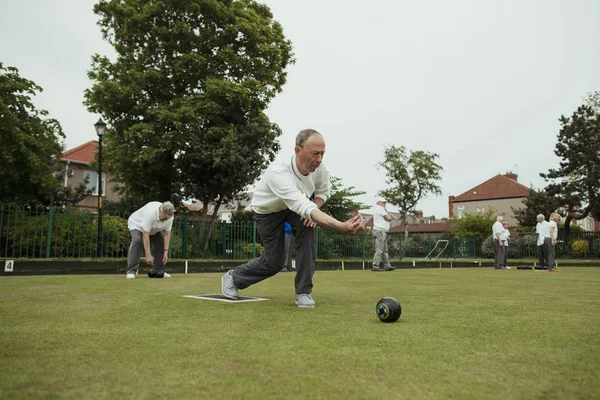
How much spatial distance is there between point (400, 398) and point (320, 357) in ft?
2.24

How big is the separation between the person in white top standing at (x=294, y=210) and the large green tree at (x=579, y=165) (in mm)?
37006

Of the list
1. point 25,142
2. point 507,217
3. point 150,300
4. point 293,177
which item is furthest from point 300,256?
point 507,217

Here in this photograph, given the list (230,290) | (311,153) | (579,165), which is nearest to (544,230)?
(230,290)

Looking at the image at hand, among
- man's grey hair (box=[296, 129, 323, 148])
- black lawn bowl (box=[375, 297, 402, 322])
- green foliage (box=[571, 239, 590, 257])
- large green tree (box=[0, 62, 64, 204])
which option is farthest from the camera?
green foliage (box=[571, 239, 590, 257])

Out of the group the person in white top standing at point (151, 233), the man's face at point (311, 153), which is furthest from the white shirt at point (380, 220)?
the man's face at point (311, 153)

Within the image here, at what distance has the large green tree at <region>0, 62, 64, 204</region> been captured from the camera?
1869cm

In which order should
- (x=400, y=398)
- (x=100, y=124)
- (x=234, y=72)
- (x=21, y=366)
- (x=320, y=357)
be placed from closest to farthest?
(x=400, y=398) < (x=21, y=366) < (x=320, y=357) < (x=100, y=124) < (x=234, y=72)

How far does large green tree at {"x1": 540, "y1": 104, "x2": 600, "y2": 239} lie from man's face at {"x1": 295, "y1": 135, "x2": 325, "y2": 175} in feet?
122

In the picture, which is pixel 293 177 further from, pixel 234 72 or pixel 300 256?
pixel 234 72

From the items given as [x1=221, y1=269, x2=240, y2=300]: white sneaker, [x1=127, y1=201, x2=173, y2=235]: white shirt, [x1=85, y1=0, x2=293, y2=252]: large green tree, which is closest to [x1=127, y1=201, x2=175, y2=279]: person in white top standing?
[x1=127, y1=201, x2=173, y2=235]: white shirt

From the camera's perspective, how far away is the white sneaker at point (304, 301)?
14.7 ft

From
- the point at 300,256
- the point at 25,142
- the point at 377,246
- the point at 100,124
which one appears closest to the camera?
the point at 300,256

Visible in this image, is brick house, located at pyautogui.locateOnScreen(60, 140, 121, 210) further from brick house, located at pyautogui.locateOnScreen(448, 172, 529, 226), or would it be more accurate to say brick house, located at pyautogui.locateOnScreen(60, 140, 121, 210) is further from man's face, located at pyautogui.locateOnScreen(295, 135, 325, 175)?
brick house, located at pyautogui.locateOnScreen(448, 172, 529, 226)

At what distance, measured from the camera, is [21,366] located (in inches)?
84.7
